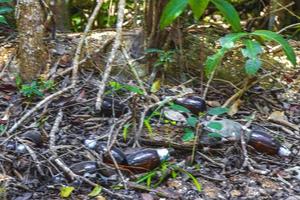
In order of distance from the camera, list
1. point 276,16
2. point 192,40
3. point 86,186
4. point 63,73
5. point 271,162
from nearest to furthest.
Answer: point 86,186, point 271,162, point 63,73, point 192,40, point 276,16

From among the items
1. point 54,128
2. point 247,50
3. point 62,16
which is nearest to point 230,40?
point 247,50

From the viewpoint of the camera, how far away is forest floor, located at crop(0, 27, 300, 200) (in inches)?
76.5

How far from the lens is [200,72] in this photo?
2652mm

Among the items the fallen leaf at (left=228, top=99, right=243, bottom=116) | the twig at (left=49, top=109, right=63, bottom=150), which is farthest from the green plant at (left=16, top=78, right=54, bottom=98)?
the fallen leaf at (left=228, top=99, right=243, bottom=116)

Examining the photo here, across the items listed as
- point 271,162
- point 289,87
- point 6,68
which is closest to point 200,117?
point 271,162

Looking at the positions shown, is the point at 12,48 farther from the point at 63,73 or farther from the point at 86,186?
the point at 86,186

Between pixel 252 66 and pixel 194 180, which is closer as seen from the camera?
pixel 194 180

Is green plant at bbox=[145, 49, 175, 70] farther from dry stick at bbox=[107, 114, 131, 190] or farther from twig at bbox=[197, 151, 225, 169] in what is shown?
twig at bbox=[197, 151, 225, 169]

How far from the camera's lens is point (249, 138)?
2.24m

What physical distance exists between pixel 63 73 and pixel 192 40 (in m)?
0.68

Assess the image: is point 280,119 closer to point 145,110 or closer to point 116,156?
point 145,110

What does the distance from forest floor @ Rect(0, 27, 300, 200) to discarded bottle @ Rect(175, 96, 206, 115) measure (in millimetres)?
50

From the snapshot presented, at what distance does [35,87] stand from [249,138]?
3.15 feet

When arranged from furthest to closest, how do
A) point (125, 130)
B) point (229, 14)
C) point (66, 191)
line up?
point (229, 14) → point (125, 130) → point (66, 191)
